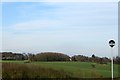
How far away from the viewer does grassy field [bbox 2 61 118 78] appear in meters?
14.5

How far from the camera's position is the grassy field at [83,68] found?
1447 cm

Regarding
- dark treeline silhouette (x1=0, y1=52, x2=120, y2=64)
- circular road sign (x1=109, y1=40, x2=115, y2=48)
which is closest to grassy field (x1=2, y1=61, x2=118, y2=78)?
dark treeline silhouette (x1=0, y1=52, x2=120, y2=64)

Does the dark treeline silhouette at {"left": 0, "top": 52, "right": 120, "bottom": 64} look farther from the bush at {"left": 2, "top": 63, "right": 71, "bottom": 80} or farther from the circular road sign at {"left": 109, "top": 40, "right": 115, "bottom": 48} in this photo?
the circular road sign at {"left": 109, "top": 40, "right": 115, "bottom": 48}

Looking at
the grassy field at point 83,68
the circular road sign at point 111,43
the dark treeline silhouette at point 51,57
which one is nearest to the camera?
the dark treeline silhouette at point 51,57

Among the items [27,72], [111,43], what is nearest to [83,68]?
[111,43]

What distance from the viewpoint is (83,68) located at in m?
15.6

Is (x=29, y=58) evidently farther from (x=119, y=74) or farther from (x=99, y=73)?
(x=119, y=74)

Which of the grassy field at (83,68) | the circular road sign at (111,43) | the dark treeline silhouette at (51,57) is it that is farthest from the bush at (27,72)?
the circular road sign at (111,43)

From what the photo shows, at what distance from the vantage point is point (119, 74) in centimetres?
1620

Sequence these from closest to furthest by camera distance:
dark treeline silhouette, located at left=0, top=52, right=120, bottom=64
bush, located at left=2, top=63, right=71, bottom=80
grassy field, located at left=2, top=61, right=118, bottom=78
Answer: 1. bush, located at left=2, top=63, right=71, bottom=80
2. dark treeline silhouette, located at left=0, top=52, right=120, bottom=64
3. grassy field, located at left=2, top=61, right=118, bottom=78

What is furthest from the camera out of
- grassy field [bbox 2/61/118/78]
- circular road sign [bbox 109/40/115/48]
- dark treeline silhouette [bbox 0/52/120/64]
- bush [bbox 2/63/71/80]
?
grassy field [bbox 2/61/118/78]

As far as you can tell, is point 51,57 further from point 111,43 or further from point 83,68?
point 111,43

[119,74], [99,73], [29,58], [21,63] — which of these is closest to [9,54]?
[21,63]

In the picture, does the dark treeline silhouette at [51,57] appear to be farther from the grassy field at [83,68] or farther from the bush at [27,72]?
the bush at [27,72]
